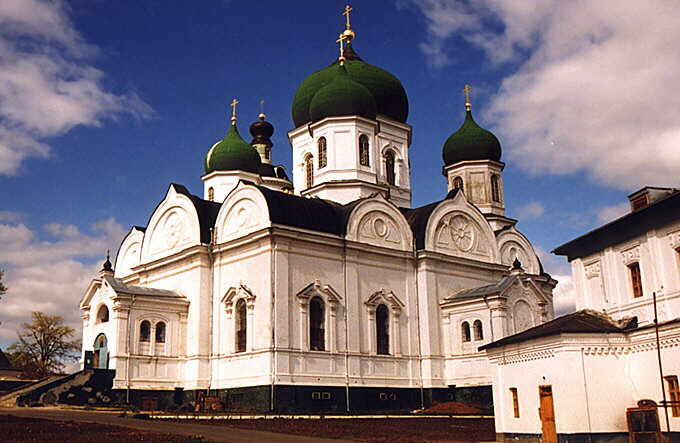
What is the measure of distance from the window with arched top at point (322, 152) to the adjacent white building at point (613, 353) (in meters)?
19.5

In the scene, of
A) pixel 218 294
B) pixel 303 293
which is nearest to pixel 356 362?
pixel 303 293

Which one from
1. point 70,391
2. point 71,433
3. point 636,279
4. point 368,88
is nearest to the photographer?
point 71,433

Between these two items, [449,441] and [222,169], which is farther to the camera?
[222,169]

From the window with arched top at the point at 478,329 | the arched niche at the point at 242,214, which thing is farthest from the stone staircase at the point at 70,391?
the window with arched top at the point at 478,329

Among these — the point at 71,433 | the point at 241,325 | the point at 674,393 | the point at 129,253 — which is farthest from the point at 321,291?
the point at 674,393

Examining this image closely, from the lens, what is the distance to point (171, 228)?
1362 inches

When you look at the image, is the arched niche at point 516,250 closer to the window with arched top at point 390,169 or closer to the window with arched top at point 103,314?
the window with arched top at point 390,169

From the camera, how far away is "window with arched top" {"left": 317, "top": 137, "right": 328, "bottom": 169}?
117ft

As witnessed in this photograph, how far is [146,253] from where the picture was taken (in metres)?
35.8

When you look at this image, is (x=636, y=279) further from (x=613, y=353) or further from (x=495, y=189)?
(x=495, y=189)

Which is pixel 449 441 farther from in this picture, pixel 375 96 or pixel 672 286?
pixel 375 96

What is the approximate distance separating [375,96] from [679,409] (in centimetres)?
2647

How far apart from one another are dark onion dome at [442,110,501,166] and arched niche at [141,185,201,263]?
15472 mm

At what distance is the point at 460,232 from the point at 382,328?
6.64 meters
